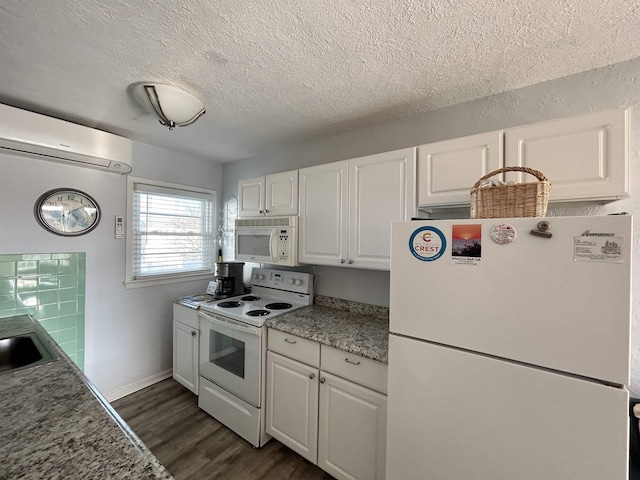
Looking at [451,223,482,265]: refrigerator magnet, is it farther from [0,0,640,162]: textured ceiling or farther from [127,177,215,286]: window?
[127,177,215,286]: window

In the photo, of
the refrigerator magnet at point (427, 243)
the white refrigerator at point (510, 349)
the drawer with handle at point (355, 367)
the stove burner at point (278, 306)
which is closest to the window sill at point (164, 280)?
the stove burner at point (278, 306)

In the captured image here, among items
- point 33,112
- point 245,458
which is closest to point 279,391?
point 245,458

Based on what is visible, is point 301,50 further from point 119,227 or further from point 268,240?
point 119,227

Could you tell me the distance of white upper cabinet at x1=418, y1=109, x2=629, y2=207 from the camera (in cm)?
113

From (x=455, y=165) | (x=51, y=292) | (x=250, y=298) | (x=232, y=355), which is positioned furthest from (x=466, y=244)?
(x=51, y=292)

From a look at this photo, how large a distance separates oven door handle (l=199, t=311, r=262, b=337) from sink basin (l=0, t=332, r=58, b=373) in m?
0.96

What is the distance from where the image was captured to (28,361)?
4.84 feet

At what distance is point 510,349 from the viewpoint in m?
0.98

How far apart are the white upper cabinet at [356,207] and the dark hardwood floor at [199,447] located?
134cm

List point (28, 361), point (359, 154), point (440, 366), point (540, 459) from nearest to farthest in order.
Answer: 1. point (540, 459)
2. point (440, 366)
3. point (28, 361)
4. point (359, 154)

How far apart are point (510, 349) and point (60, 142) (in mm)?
2863

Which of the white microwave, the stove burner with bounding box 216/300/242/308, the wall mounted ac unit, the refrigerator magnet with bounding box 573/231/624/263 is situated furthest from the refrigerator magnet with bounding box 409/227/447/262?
the wall mounted ac unit

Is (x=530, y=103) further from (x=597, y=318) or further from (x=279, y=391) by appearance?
(x=279, y=391)

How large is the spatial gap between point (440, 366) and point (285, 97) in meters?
1.71
